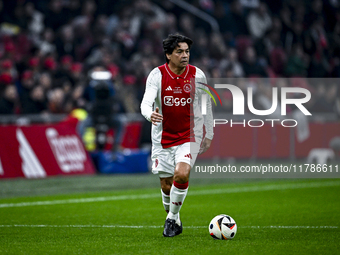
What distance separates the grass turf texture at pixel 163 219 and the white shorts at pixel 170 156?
0.72 metres

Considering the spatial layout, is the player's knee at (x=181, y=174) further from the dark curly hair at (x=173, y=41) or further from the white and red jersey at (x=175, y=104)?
the dark curly hair at (x=173, y=41)

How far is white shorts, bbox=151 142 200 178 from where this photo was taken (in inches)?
257

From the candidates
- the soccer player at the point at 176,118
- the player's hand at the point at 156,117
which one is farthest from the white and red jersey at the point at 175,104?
the player's hand at the point at 156,117

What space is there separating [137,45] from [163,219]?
10.7 m

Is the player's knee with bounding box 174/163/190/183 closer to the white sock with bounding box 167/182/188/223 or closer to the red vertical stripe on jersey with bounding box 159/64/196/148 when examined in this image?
the white sock with bounding box 167/182/188/223

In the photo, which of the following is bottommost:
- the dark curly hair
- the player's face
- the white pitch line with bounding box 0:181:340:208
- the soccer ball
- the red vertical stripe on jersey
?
the white pitch line with bounding box 0:181:340:208

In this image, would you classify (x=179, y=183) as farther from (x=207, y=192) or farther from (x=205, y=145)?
(x=207, y=192)

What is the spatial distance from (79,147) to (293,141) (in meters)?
6.81

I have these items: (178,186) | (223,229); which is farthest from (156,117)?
(223,229)

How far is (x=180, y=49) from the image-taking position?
6.49 meters

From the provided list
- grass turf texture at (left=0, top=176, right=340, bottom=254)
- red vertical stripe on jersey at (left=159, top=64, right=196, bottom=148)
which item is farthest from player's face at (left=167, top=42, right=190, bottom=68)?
grass turf texture at (left=0, top=176, right=340, bottom=254)

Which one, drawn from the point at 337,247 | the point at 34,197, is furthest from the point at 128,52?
the point at 337,247

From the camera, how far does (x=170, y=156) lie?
6.59m

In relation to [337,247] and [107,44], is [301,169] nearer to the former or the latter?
[107,44]
